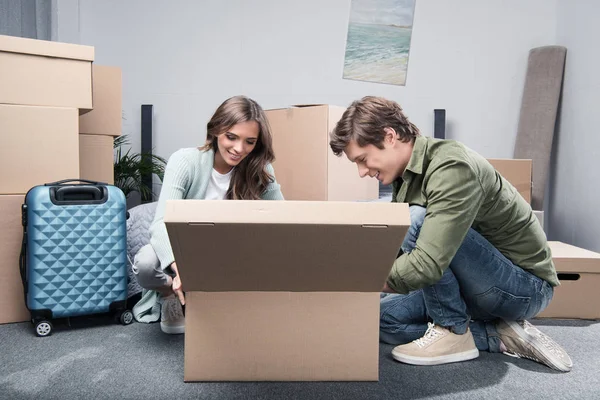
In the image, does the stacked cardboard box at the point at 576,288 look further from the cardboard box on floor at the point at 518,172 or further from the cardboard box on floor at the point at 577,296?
the cardboard box on floor at the point at 518,172

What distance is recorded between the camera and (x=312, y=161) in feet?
7.64

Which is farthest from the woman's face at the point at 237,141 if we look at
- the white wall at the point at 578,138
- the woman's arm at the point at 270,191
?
the white wall at the point at 578,138

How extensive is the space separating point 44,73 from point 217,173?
0.71 m

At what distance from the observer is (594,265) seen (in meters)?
1.91

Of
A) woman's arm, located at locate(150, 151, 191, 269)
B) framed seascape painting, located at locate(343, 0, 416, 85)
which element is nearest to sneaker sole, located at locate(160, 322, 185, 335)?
woman's arm, located at locate(150, 151, 191, 269)

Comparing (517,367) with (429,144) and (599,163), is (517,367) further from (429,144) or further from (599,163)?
(599,163)

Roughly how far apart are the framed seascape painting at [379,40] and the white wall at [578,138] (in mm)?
830

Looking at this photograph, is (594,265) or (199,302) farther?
(594,265)

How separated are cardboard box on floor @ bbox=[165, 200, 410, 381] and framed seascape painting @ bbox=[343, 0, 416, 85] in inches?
81.7

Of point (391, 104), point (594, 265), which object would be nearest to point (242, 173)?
point (391, 104)

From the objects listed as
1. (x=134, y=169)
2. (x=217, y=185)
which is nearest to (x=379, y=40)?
(x=134, y=169)

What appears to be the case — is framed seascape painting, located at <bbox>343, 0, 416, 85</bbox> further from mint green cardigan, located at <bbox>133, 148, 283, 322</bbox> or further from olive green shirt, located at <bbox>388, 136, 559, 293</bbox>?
olive green shirt, located at <bbox>388, 136, 559, 293</bbox>

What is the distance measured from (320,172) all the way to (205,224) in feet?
4.39

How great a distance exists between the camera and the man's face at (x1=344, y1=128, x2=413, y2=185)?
137 centimetres
